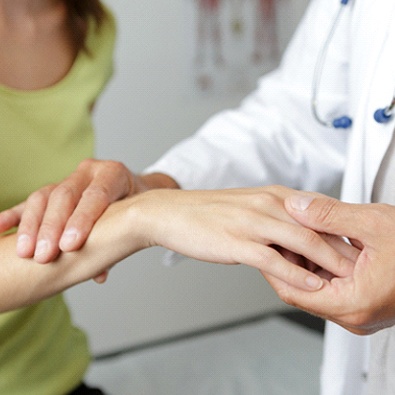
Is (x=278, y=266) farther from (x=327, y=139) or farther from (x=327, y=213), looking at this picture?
(x=327, y=139)

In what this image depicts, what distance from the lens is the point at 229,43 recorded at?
3197mm

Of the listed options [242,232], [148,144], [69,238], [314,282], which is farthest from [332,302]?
[148,144]

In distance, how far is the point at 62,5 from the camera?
4.44ft

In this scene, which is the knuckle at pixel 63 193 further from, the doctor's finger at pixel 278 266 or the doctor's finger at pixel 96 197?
the doctor's finger at pixel 278 266

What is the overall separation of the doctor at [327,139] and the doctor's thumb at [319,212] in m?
0.23

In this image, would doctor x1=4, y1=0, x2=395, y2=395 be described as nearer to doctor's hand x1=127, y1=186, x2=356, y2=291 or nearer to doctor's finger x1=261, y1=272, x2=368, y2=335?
doctor's hand x1=127, y1=186, x2=356, y2=291

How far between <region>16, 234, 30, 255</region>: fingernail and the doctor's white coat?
0.38 meters

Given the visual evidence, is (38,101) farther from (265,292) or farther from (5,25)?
(265,292)

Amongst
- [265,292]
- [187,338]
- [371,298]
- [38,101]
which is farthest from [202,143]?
[265,292]

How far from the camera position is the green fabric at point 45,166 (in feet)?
3.89

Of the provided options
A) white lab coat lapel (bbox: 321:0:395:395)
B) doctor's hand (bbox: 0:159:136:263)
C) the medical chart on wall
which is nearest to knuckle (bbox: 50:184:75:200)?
doctor's hand (bbox: 0:159:136:263)

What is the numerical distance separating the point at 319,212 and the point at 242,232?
0.09 meters

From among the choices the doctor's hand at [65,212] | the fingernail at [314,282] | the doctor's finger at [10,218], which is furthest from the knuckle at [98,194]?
the fingernail at [314,282]

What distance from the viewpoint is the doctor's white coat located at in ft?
3.74
